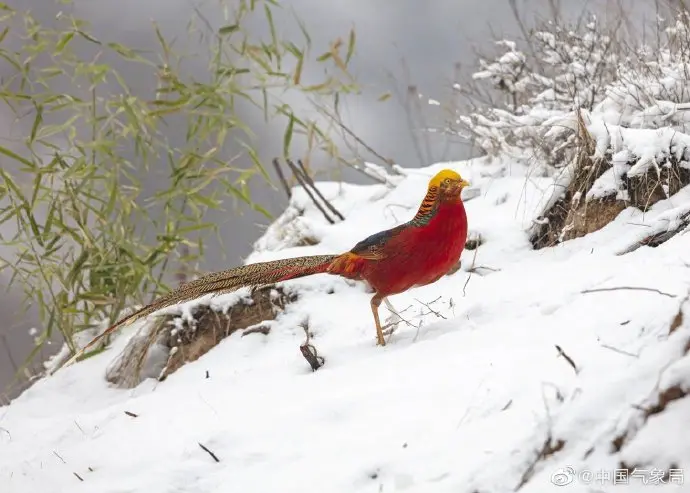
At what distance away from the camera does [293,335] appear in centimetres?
309

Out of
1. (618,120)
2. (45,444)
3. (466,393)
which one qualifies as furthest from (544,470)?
(618,120)

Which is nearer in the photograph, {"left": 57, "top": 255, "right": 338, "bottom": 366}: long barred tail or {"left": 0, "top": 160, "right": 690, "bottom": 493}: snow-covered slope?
{"left": 0, "top": 160, "right": 690, "bottom": 493}: snow-covered slope

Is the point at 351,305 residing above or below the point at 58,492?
below

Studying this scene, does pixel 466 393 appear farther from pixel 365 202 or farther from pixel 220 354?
pixel 365 202

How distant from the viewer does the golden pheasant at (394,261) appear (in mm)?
2332

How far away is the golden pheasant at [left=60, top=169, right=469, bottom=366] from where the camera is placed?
7.65 ft

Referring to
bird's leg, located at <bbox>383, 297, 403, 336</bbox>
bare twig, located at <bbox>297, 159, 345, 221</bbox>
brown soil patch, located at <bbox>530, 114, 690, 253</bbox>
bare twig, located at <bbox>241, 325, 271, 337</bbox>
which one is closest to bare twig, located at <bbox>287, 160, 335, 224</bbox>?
bare twig, located at <bbox>297, 159, 345, 221</bbox>

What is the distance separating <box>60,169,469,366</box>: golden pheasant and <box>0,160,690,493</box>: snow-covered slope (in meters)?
0.23

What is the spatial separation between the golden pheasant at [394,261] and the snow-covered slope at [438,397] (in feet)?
0.76

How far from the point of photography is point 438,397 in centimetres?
181

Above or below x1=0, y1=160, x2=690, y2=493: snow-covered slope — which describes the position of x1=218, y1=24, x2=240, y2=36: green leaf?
above

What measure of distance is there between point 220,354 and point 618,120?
2141 mm

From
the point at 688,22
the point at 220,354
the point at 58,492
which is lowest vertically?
the point at 220,354

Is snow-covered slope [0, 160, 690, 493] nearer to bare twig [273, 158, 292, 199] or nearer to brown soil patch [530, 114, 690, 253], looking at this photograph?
brown soil patch [530, 114, 690, 253]
